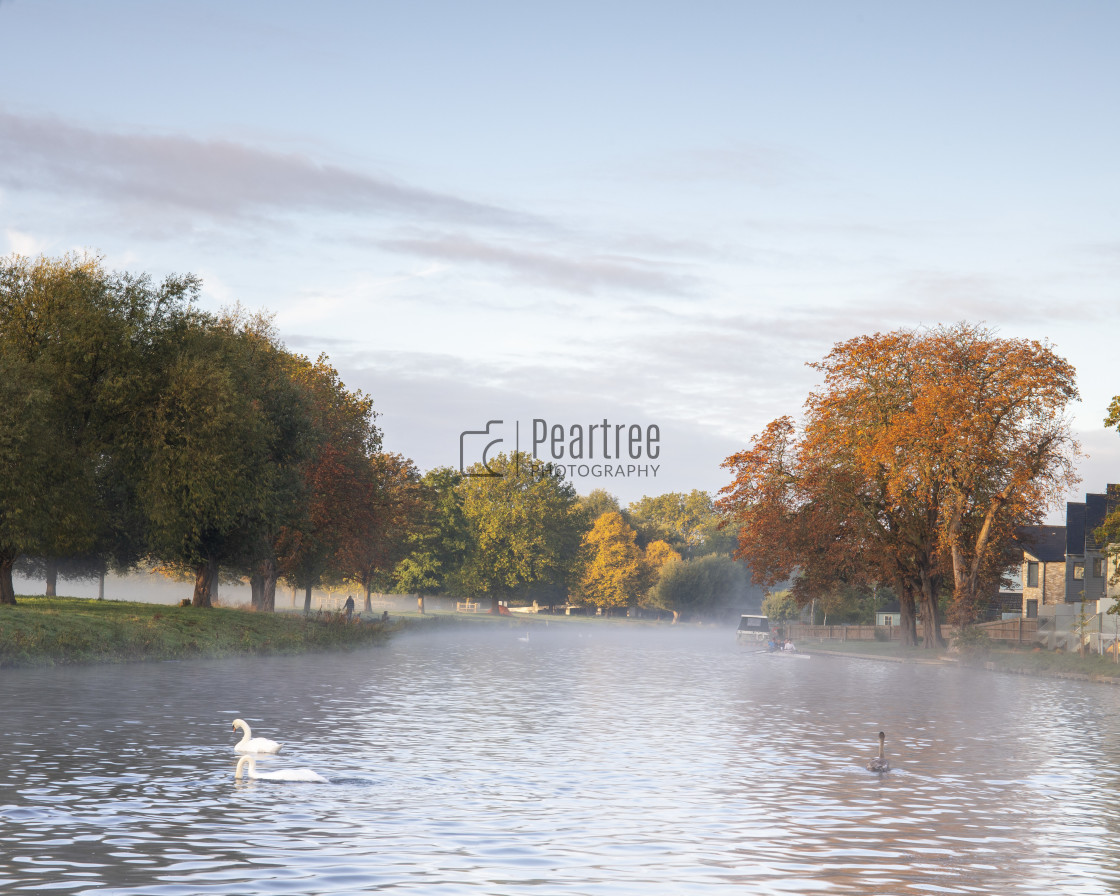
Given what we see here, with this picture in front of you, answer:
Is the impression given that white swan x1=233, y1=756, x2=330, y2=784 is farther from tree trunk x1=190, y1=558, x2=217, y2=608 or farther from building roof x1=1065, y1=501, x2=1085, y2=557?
building roof x1=1065, y1=501, x2=1085, y2=557

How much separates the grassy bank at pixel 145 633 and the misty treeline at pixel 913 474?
80.0 feet

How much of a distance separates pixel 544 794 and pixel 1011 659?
4240cm

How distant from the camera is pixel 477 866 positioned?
12375 millimetres

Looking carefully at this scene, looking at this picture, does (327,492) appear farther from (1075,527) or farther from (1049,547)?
(1049,547)

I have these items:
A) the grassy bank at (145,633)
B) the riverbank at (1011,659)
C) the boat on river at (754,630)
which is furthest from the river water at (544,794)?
the boat on river at (754,630)

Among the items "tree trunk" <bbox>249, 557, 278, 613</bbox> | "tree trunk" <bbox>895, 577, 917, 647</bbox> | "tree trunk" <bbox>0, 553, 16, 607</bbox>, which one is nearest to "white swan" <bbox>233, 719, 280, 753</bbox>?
"tree trunk" <bbox>0, 553, 16, 607</bbox>

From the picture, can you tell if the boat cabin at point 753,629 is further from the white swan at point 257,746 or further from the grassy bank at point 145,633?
the white swan at point 257,746

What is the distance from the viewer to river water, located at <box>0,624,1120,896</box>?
39.9 feet

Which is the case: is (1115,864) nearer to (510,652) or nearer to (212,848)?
(212,848)

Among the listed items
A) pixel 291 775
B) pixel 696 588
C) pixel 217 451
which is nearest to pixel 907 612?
pixel 217 451

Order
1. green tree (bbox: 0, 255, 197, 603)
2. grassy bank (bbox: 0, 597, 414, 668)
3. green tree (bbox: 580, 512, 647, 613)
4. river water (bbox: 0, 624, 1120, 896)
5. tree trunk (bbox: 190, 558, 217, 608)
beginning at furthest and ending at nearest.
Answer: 1. green tree (bbox: 580, 512, 647, 613)
2. tree trunk (bbox: 190, 558, 217, 608)
3. green tree (bbox: 0, 255, 197, 603)
4. grassy bank (bbox: 0, 597, 414, 668)
5. river water (bbox: 0, 624, 1120, 896)

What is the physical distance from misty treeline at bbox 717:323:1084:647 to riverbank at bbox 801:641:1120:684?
2.45 m

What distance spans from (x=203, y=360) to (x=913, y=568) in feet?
128

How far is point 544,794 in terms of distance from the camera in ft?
55.8
